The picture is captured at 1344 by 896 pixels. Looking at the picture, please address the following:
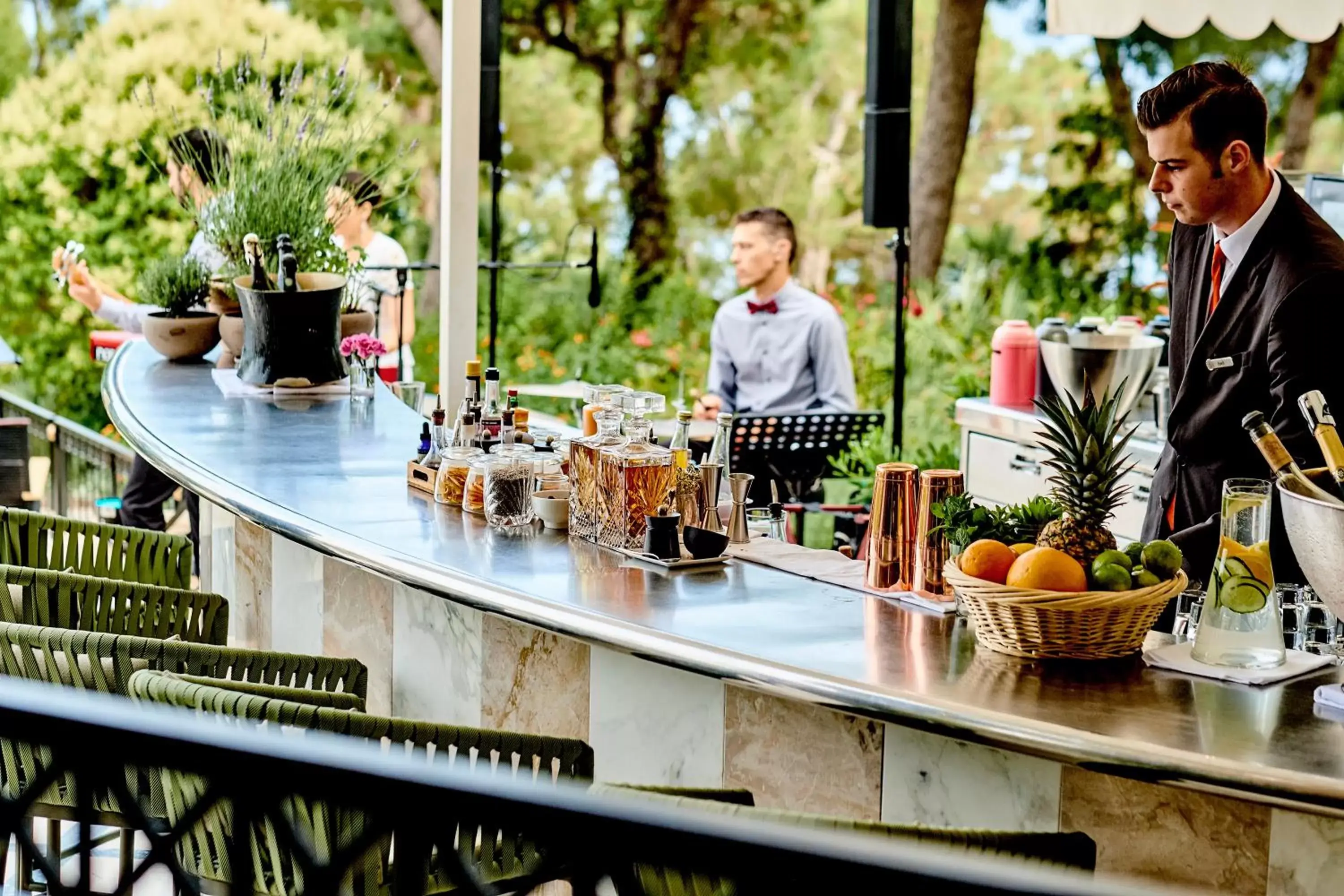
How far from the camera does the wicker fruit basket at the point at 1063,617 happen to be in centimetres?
235

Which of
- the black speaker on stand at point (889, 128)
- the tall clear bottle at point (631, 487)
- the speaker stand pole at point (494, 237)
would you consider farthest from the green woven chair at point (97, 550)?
the black speaker on stand at point (889, 128)

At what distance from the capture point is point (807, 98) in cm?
1384

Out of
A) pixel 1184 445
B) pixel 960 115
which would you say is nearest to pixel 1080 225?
pixel 960 115

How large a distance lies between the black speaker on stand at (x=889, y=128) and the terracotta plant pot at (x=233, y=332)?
250 cm

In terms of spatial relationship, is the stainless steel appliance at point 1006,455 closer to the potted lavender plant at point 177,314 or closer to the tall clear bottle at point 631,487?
the tall clear bottle at point 631,487

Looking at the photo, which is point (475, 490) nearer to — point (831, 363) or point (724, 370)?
point (831, 363)

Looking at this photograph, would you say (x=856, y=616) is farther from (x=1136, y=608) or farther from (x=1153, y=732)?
(x=1153, y=732)

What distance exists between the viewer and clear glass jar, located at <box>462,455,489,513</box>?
11.0 ft

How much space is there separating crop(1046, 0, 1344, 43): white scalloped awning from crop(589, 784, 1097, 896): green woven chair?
4.12 m

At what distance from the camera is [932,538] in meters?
2.73

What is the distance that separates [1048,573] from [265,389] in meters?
2.93

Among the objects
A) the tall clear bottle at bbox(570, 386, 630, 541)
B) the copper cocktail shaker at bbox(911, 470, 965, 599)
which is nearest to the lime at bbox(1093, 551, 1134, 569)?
the copper cocktail shaker at bbox(911, 470, 965, 599)

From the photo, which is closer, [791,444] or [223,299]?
[223,299]

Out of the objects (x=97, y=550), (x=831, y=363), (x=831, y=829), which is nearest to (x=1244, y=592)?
(x=831, y=829)
